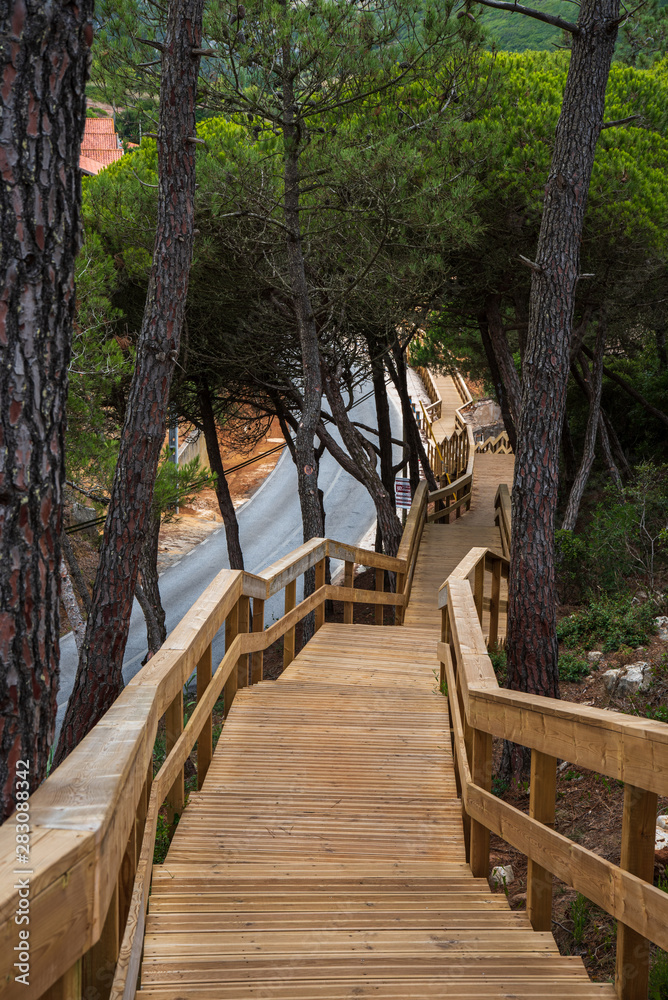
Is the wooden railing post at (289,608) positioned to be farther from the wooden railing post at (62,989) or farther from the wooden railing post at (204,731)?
the wooden railing post at (62,989)

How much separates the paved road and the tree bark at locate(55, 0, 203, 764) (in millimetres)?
12131

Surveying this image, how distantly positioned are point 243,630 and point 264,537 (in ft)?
70.8

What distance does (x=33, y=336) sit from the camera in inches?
74.1

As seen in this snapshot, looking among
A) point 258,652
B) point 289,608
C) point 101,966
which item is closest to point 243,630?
point 258,652

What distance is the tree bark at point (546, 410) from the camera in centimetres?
609

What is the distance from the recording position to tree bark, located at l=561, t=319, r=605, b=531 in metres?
13.2

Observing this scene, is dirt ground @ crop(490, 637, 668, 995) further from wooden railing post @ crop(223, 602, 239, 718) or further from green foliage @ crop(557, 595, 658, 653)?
wooden railing post @ crop(223, 602, 239, 718)

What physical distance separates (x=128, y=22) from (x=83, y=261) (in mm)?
3343

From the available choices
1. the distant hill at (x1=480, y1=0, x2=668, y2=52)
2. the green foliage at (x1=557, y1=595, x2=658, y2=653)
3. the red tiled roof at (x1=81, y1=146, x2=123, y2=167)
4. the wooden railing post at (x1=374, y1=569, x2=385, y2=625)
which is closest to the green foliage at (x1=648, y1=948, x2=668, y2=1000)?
the green foliage at (x1=557, y1=595, x2=658, y2=653)

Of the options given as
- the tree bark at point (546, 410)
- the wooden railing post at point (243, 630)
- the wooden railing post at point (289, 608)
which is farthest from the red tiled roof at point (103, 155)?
the wooden railing post at point (243, 630)

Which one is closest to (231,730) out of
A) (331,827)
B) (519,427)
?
(331,827)

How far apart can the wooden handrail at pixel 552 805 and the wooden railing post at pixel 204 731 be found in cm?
129

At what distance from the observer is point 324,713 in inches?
215

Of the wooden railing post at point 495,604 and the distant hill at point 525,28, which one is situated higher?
the distant hill at point 525,28
